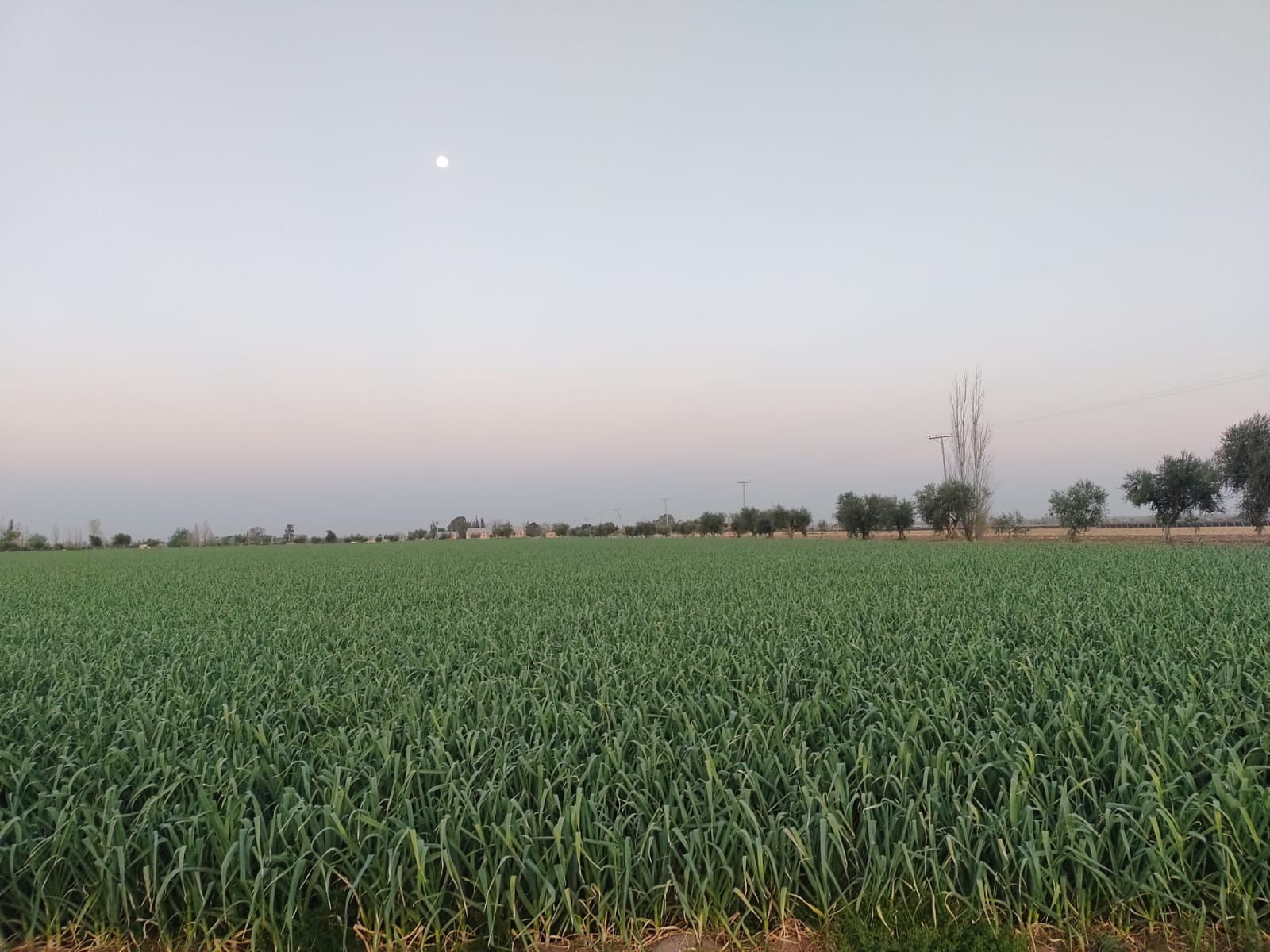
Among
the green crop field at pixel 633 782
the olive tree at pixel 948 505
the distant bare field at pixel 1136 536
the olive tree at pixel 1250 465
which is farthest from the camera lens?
the olive tree at pixel 948 505

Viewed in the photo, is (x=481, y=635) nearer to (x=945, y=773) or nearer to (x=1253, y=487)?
(x=945, y=773)

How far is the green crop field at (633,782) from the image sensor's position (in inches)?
99.4

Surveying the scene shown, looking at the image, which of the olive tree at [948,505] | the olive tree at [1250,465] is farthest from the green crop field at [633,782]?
the olive tree at [948,505]

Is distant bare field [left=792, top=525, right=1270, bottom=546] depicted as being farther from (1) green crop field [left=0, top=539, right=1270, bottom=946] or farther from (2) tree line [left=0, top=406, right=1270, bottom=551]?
(1) green crop field [left=0, top=539, right=1270, bottom=946]

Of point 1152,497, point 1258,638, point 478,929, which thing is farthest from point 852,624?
point 1152,497

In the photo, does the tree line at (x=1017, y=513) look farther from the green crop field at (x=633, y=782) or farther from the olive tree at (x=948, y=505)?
the green crop field at (x=633, y=782)

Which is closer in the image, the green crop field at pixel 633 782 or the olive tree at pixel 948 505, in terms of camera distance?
the green crop field at pixel 633 782

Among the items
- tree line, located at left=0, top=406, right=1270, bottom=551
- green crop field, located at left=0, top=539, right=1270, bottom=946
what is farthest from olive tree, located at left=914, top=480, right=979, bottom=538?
green crop field, located at left=0, top=539, right=1270, bottom=946

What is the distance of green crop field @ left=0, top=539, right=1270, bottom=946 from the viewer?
2.53 metres

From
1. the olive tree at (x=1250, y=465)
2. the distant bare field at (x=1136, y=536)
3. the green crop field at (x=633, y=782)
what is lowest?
the distant bare field at (x=1136, y=536)

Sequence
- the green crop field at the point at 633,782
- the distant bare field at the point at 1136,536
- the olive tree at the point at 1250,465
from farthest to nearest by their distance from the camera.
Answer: the distant bare field at the point at 1136,536, the olive tree at the point at 1250,465, the green crop field at the point at 633,782

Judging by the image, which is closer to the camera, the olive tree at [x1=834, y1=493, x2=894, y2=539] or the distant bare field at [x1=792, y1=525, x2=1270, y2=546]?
the distant bare field at [x1=792, y1=525, x2=1270, y2=546]

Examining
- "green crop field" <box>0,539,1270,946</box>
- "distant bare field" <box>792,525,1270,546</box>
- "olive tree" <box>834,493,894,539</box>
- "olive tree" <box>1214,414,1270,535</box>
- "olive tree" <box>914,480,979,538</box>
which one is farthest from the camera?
"olive tree" <box>834,493,894,539</box>

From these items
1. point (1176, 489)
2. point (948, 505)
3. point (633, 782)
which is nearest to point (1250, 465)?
point (1176, 489)
